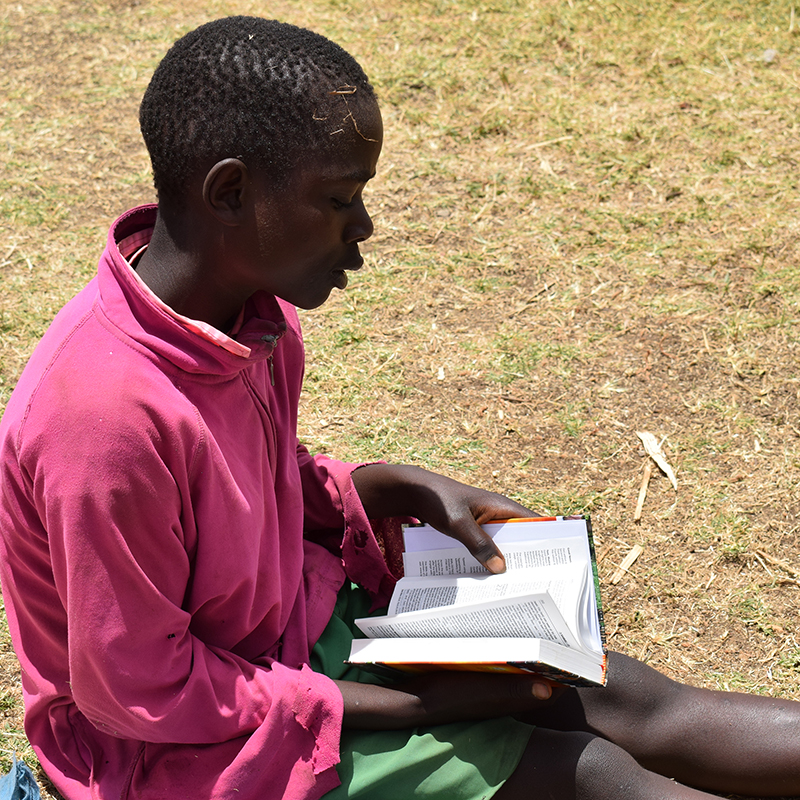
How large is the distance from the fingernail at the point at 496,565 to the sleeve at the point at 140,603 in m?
0.50

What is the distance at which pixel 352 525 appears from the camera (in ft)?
7.70

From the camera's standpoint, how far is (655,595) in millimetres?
2988

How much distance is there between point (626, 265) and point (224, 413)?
2824 millimetres

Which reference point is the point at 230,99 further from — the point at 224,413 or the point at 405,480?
the point at 405,480

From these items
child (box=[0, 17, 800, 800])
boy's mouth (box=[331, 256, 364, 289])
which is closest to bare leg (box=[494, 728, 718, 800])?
child (box=[0, 17, 800, 800])

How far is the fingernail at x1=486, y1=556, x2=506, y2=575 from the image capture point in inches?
86.4

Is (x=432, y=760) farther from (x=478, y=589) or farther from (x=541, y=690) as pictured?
(x=478, y=589)

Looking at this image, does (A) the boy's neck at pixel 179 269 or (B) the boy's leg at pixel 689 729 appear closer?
(A) the boy's neck at pixel 179 269

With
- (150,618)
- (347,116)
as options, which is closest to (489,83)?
(347,116)

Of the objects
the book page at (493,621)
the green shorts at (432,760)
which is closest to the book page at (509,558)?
the book page at (493,621)

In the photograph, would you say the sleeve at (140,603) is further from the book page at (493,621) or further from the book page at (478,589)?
the book page at (478,589)

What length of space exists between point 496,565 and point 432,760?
481 mm

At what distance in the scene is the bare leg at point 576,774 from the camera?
1.93 meters

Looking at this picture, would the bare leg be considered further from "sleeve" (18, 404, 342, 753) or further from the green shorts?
"sleeve" (18, 404, 342, 753)
